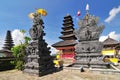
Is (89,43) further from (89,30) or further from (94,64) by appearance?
(94,64)

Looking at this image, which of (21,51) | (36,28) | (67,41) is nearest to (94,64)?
(36,28)

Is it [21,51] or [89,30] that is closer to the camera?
[89,30]

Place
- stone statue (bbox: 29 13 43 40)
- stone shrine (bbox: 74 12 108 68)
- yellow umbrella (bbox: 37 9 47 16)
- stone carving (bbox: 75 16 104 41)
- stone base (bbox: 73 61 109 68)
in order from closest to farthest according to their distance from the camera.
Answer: stone base (bbox: 73 61 109 68) < stone statue (bbox: 29 13 43 40) < stone shrine (bbox: 74 12 108 68) < yellow umbrella (bbox: 37 9 47 16) < stone carving (bbox: 75 16 104 41)

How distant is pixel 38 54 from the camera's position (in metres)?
11.5

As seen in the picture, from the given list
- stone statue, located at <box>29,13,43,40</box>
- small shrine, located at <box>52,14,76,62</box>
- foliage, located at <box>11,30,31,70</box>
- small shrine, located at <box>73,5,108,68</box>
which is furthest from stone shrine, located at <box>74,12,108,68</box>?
small shrine, located at <box>52,14,76,62</box>

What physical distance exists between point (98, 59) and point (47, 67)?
5501 millimetres

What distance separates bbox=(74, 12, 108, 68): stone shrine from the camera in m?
12.9

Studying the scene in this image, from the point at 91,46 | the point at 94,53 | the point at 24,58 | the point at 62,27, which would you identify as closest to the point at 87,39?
the point at 91,46

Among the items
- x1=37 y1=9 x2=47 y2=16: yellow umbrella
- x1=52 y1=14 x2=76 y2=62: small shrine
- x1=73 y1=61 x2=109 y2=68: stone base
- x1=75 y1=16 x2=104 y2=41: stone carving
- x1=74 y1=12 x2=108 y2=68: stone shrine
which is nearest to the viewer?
x1=73 y1=61 x2=109 y2=68: stone base

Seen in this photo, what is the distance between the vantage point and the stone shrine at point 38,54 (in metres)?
11.1

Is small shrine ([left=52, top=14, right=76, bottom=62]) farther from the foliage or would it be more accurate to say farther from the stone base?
the foliage

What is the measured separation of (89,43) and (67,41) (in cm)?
1559

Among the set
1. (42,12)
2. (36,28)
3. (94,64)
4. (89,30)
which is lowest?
(94,64)

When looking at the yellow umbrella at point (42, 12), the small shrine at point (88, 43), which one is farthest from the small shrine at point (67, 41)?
the yellow umbrella at point (42, 12)
